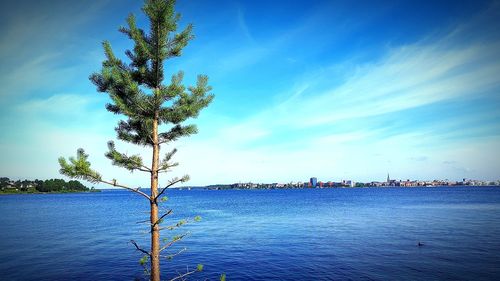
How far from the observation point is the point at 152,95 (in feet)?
38.9

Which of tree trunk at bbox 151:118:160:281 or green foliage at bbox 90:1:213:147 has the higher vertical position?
green foliage at bbox 90:1:213:147

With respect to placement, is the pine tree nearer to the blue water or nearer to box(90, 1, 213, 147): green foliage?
box(90, 1, 213, 147): green foliage

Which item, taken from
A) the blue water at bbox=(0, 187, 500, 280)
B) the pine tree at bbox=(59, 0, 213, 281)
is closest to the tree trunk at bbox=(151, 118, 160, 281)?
the pine tree at bbox=(59, 0, 213, 281)

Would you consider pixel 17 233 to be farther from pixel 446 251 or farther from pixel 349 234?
pixel 446 251

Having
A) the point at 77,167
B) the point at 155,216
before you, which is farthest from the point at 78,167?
the point at 155,216

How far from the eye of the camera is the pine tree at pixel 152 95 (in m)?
11.1

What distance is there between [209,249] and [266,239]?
10.4m

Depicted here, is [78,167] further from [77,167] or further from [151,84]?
[151,84]

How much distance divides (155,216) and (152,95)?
5387 millimetres

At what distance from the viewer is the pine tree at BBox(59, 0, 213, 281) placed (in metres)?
11.1

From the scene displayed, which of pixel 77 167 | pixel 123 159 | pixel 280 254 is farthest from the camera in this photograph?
pixel 280 254

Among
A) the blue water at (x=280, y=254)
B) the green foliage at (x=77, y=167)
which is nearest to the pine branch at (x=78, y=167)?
the green foliage at (x=77, y=167)

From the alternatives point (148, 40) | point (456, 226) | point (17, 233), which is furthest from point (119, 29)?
point (456, 226)

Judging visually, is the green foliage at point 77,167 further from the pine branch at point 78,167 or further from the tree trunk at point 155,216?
the tree trunk at point 155,216
